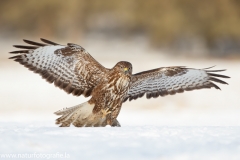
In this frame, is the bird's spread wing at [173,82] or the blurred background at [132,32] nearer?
the bird's spread wing at [173,82]

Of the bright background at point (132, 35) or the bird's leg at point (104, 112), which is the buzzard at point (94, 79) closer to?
the bird's leg at point (104, 112)

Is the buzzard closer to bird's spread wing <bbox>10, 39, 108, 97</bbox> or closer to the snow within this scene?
bird's spread wing <bbox>10, 39, 108, 97</bbox>

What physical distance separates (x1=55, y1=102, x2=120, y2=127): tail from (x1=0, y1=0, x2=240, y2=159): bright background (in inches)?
195

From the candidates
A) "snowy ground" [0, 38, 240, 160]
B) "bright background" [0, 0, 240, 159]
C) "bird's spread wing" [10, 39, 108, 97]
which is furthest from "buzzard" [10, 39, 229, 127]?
"bright background" [0, 0, 240, 159]

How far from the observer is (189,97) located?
443 inches

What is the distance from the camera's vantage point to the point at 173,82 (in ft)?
20.1

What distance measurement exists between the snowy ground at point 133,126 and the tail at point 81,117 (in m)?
0.28

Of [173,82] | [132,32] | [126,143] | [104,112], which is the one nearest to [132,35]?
[132,32]

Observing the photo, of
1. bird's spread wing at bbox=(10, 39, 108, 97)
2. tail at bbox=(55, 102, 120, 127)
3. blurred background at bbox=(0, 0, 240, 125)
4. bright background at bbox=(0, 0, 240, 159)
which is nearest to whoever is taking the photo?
tail at bbox=(55, 102, 120, 127)

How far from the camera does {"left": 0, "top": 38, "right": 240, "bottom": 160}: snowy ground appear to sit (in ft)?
12.6

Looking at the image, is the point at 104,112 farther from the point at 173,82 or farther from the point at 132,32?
the point at 132,32

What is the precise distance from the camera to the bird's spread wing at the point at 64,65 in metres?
5.58

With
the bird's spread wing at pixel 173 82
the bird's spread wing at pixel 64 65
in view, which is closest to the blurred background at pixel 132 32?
the bird's spread wing at pixel 173 82

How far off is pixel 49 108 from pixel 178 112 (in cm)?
215
